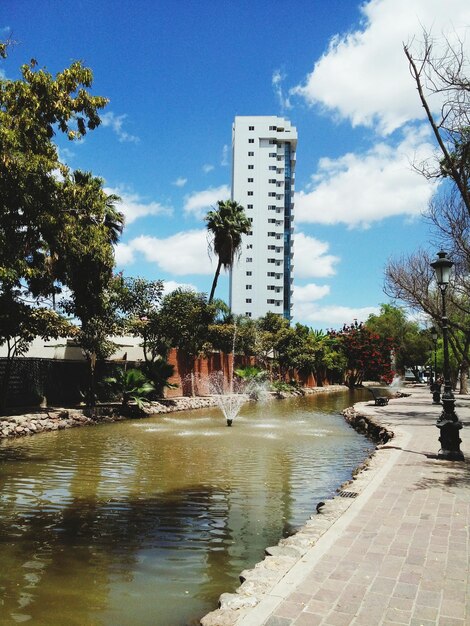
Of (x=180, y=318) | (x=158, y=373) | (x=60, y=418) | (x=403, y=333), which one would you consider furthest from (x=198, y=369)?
(x=403, y=333)

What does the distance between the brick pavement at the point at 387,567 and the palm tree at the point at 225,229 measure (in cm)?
3564

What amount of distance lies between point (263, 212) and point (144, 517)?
279 feet

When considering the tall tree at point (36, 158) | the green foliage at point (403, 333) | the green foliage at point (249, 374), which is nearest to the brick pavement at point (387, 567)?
the tall tree at point (36, 158)

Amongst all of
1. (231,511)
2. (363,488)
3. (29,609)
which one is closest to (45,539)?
(29,609)

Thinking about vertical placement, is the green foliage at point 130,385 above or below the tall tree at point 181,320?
below

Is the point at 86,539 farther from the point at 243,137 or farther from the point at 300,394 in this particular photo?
the point at 243,137

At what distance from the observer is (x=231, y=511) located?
7582mm

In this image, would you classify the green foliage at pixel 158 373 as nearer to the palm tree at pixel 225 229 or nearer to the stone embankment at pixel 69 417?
the stone embankment at pixel 69 417

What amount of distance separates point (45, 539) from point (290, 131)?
94.4 metres

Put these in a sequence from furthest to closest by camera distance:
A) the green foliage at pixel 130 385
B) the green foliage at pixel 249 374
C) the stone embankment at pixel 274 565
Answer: the green foliage at pixel 249 374, the green foliage at pixel 130 385, the stone embankment at pixel 274 565

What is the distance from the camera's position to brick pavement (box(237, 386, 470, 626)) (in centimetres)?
361

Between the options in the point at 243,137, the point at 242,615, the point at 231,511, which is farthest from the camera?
the point at 243,137

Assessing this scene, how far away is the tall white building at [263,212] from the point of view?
286 feet

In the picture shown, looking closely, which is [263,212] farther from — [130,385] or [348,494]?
[348,494]
